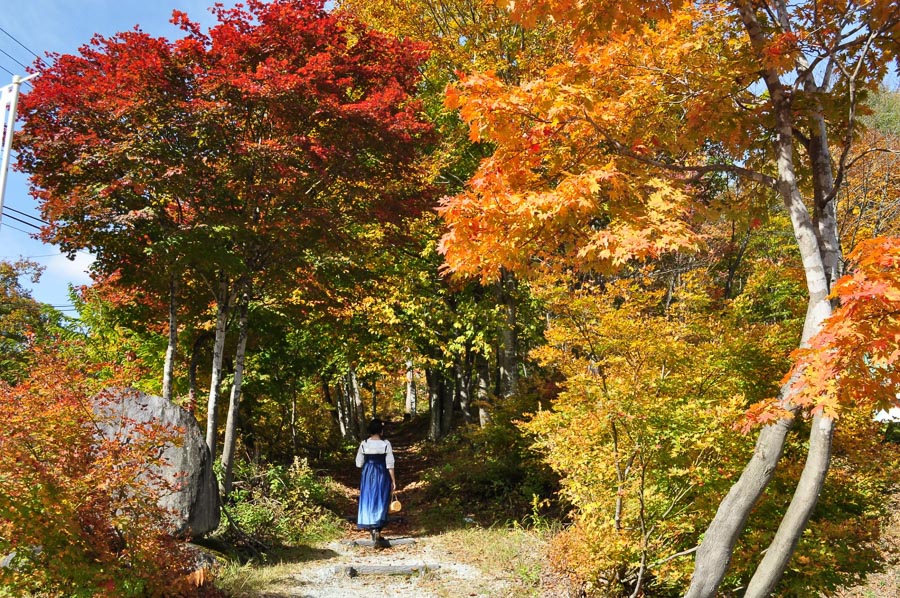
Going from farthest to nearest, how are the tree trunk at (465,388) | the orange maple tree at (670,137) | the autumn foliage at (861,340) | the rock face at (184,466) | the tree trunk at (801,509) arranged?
the tree trunk at (465,388)
the rock face at (184,466)
the orange maple tree at (670,137)
the tree trunk at (801,509)
the autumn foliage at (861,340)

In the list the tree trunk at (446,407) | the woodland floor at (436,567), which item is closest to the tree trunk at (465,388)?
the tree trunk at (446,407)

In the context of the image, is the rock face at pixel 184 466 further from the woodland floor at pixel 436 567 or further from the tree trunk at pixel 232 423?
the tree trunk at pixel 232 423

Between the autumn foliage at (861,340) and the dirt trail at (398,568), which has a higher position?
the autumn foliage at (861,340)

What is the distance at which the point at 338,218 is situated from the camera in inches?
308

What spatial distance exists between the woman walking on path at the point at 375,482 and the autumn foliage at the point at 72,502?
3.48 metres

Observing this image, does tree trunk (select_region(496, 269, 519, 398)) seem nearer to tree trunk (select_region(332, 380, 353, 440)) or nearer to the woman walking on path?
the woman walking on path

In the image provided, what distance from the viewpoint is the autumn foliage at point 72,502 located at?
3705mm

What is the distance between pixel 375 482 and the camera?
7.85 meters

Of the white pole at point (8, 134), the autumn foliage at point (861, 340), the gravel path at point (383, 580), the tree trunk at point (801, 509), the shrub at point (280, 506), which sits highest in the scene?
the white pole at point (8, 134)

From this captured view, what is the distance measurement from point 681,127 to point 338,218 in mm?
4290

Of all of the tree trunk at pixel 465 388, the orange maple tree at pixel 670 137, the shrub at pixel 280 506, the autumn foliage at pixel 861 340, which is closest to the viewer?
the autumn foliage at pixel 861 340

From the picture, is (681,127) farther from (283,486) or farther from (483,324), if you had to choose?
(483,324)

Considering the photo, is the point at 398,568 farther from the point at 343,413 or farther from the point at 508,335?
the point at 343,413

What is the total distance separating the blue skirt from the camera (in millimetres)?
7750
